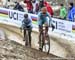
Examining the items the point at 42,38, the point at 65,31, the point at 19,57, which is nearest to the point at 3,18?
the point at 65,31

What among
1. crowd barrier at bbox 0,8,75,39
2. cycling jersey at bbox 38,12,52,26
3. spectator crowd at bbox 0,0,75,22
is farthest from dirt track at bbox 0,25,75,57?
cycling jersey at bbox 38,12,52,26

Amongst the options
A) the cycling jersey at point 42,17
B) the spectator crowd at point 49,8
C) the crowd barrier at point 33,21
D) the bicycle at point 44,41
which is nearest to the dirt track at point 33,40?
the crowd barrier at point 33,21

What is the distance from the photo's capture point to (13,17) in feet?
72.4

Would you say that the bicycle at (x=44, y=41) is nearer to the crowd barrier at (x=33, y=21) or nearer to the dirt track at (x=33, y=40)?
the dirt track at (x=33, y=40)

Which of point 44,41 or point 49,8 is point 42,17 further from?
point 49,8

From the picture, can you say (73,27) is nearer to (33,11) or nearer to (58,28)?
(58,28)

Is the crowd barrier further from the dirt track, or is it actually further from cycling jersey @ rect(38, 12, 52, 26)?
cycling jersey @ rect(38, 12, 52, 26)

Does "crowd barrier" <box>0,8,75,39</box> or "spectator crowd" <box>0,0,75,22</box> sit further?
"crowd barrier" <box>0,8,75,39</box>

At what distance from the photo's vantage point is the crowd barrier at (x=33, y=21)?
1684cm

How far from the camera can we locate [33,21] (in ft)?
64.4

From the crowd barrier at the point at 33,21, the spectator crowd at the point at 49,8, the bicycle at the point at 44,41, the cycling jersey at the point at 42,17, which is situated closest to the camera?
the cycling jersey at the point at 42,17

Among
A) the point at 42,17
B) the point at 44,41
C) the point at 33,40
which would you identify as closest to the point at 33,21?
the point at 33,40

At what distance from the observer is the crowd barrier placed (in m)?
16.8

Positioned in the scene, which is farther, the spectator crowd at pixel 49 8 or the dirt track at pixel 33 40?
the dirt track at pixel 33 40
